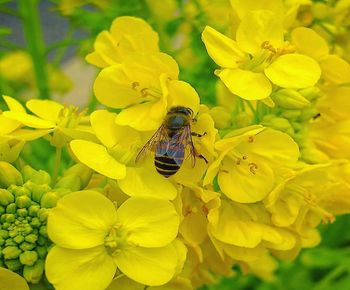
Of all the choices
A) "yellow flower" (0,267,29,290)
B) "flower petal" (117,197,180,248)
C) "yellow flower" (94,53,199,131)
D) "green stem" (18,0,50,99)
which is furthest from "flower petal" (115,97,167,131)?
"green stem" (18,0,50,99)

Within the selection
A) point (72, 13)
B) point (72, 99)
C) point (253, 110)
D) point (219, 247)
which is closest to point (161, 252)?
point (219, 247)

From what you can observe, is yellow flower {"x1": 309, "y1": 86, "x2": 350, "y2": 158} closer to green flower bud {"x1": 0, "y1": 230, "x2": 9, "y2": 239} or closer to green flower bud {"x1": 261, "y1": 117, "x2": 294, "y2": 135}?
green flower bud {"x1": 261, "y1": 117, "x2": 294, "y2": 135}

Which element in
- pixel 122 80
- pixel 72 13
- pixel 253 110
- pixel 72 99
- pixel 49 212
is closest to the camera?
pixel 49 212

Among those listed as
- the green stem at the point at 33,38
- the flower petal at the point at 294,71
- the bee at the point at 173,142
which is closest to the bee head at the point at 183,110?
the bee at the point at 173,142

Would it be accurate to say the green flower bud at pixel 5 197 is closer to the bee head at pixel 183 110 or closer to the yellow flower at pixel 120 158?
the yellow flower at pixel 120 158

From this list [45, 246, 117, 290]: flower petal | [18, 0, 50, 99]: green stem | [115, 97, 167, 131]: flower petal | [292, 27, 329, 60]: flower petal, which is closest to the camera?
[45, 246, 117, 290]: flower petal

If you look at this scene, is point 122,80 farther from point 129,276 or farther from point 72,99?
point 72,99
